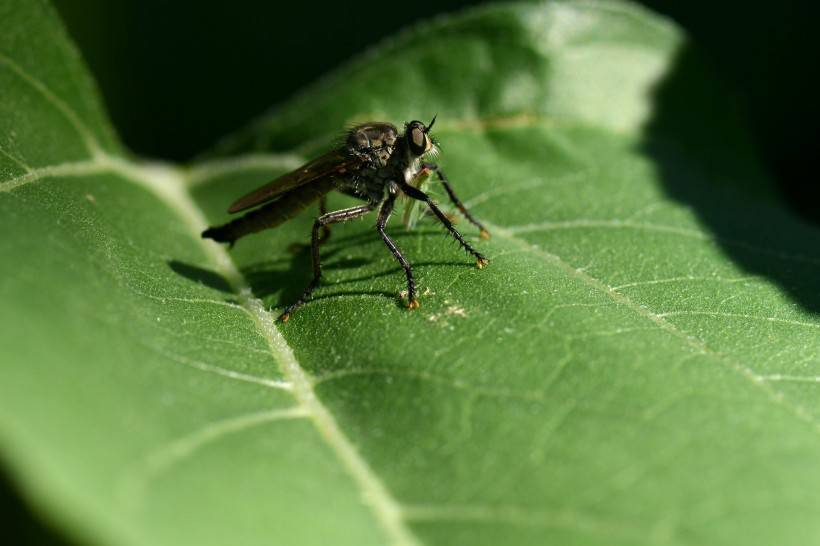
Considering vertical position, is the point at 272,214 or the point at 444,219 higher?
the point at 272,214

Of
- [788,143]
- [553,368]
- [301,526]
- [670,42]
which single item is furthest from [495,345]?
[788,143]

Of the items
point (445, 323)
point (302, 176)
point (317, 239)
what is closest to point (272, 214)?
point (302, 176)

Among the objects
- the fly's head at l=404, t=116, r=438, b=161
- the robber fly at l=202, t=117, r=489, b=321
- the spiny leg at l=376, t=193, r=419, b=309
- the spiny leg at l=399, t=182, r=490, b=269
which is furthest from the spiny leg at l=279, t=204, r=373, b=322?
the fly's head at l=404, t=116, r=438, b=161

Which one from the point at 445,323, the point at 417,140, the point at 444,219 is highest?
the point at 417,140

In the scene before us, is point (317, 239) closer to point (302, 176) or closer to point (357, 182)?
point (302, 176)

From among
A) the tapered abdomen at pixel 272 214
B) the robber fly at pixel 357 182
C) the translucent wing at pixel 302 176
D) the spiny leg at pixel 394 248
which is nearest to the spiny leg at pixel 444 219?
the robber fly at pixel 357 182

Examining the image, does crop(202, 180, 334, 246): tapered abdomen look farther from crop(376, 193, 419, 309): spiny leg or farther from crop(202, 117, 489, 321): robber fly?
crop(376, 193, 419, 309): spiny leg

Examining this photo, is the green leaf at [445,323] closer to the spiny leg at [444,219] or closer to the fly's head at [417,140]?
the spiny leg at [444,219]
